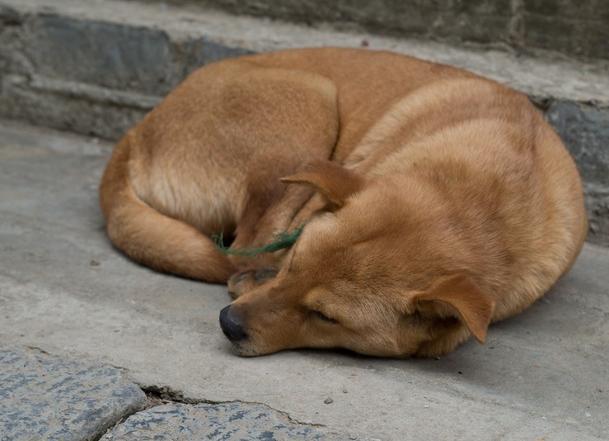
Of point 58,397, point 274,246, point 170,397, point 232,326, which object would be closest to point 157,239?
point 274,246

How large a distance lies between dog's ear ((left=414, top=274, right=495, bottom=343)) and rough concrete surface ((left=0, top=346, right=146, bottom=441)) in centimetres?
95

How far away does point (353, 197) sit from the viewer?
3645 mm

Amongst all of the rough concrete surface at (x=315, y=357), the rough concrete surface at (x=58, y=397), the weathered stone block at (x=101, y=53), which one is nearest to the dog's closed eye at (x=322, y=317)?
the rough concrete surface at (x=315, y=357)

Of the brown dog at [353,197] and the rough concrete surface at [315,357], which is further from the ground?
the brown dog at [353,197]

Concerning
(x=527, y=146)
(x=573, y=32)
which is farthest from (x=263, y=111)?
(x=573, y=32)

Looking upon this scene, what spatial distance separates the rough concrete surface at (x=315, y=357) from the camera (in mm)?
3197

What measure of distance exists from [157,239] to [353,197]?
1005 mm

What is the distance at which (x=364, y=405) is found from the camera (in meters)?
3.22

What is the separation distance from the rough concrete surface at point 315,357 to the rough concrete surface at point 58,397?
0.34 feet

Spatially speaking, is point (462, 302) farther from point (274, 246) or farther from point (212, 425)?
point (274, 246)

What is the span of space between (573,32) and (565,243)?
1536 millimetres

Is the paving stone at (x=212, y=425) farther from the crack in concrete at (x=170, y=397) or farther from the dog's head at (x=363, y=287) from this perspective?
the dog's head at (x=363, y=287)

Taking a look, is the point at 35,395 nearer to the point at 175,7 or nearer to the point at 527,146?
the point at 527,146

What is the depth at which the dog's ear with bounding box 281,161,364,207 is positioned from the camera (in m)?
3.61
